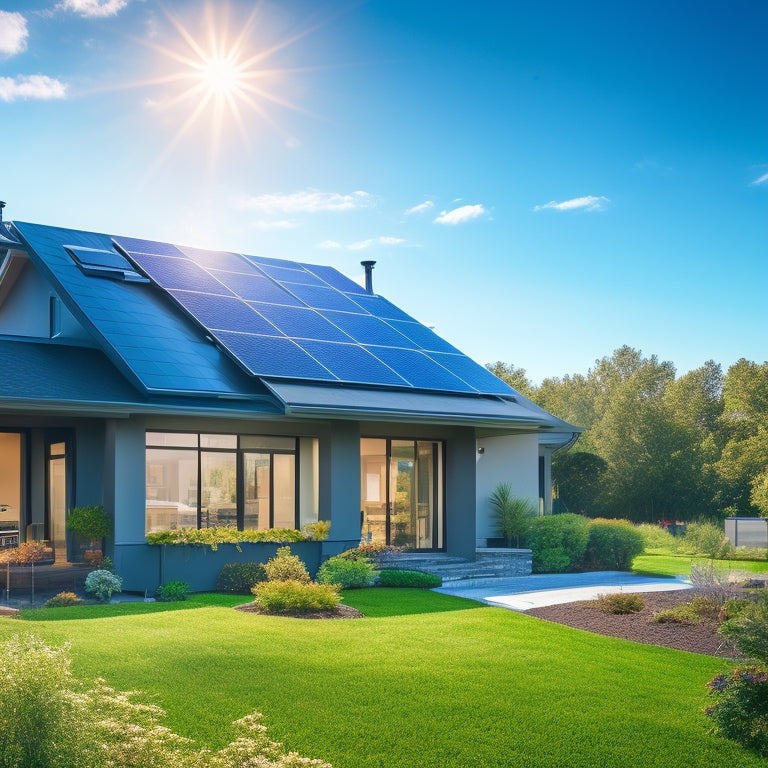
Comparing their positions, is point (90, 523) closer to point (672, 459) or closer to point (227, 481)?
point (227, 481)

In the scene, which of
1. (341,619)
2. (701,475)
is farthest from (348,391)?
(701,475)

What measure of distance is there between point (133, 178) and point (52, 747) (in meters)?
18.3

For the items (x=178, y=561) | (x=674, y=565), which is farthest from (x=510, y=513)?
(x=178, y=561)

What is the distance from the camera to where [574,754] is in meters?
6.19

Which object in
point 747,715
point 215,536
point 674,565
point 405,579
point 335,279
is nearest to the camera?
point 747,715

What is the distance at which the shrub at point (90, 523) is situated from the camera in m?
13.6

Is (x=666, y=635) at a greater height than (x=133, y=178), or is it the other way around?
(x=133, y=178)

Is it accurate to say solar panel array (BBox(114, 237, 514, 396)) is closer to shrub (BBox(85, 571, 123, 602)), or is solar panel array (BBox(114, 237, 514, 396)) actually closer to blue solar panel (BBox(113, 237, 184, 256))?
blue solar panel (BBox(113, 237, 184, 256))

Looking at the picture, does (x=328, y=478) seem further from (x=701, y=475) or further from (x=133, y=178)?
(x=701, y=475)

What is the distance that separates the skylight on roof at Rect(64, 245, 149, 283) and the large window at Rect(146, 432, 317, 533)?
16.1ft

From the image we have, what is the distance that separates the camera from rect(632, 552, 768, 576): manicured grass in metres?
19.2

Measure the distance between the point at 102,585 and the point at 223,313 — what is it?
22.2 ft

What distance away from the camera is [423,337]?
Answer: 21625mm

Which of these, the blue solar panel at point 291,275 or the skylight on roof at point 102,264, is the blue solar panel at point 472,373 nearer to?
the blue solar panel at point 291,275
